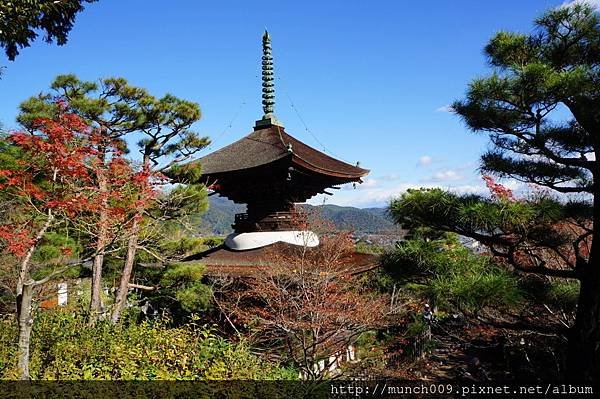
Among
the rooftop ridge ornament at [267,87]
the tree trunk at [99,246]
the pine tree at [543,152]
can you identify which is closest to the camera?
the pine tree at [543,152]

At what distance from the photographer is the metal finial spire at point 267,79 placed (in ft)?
33.6

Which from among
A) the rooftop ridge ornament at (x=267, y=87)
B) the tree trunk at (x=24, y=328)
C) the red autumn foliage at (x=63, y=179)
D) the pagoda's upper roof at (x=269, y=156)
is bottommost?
the tree trunk at (x=24, y=328)

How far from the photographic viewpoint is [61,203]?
4824 millimetres

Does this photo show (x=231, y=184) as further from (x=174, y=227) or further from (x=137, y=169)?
(x=174, y=227)

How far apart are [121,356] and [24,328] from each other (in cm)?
85

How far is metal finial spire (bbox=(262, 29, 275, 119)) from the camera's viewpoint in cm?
1025

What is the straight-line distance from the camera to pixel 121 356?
4117mm

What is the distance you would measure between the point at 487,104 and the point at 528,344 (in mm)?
6971

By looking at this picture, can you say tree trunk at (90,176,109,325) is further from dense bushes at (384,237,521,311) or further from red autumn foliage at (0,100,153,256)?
dense bushes at (384,237,521,311)

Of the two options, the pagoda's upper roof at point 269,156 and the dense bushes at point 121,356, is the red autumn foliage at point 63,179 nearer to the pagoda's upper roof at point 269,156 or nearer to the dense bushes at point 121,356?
the dense bushes at point 121,356

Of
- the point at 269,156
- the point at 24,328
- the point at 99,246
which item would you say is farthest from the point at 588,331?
the point at 269,156

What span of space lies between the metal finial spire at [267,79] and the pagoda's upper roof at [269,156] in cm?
47

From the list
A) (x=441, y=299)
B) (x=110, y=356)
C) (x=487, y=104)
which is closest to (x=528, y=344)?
(x=441, y=299)

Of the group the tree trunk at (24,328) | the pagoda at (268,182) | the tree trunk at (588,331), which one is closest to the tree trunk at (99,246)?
the tree trunk at (24,328)
